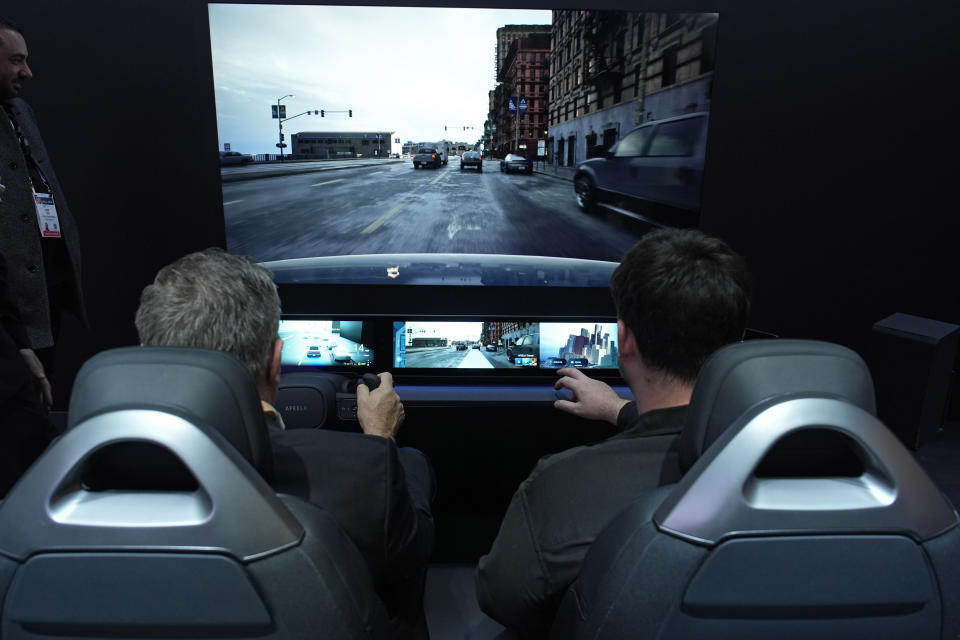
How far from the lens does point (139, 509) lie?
627mm

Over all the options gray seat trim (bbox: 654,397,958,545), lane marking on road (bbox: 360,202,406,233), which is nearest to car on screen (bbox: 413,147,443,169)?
lane marking on road (bbox: 360,202,406,233)

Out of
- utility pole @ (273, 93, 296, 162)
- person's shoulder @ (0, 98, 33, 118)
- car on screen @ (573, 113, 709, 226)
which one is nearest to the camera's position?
person's shoulder @ (0, 98, 33, 118)

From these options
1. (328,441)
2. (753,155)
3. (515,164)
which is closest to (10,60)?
(328,441)

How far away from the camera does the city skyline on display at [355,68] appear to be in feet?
9.14

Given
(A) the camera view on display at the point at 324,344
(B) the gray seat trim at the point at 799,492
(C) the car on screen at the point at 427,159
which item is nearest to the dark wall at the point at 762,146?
(C) the car on screen at the point at 427,159

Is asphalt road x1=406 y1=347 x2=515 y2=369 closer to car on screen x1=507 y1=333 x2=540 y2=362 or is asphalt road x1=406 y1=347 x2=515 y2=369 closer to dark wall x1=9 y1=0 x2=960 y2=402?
car on screen x1=507 y1=333 x2=540 y2=362

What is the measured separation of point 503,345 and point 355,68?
1.73 metres

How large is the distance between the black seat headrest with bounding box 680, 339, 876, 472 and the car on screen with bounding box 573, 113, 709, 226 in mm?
2475

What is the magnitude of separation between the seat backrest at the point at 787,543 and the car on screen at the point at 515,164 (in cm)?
263

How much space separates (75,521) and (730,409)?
0.75m

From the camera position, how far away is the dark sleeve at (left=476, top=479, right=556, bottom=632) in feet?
3.18

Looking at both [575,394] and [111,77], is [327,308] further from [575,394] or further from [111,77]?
[575,394]

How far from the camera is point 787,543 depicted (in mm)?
654

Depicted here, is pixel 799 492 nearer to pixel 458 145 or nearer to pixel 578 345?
pixel 578 345
